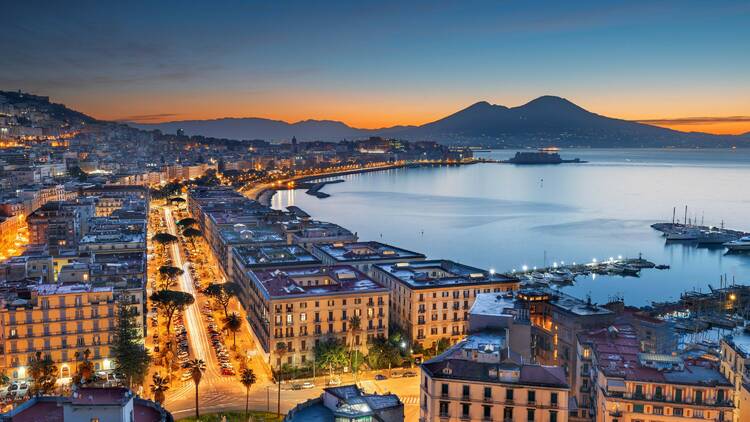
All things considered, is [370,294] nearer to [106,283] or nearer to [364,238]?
[106,283]

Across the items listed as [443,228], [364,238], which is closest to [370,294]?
[364,238]

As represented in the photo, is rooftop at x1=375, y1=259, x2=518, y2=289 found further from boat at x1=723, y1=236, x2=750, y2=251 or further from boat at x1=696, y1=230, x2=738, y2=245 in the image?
boat at x1=696, y1=230, x2=738, y2=245

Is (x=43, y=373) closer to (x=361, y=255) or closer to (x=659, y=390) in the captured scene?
(x=361, y=255)

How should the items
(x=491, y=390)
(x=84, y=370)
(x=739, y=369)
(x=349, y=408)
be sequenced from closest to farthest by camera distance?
(x=349, y=408)
(x=491, y=390)
(x=739, y=369)
(x=84, y=370)

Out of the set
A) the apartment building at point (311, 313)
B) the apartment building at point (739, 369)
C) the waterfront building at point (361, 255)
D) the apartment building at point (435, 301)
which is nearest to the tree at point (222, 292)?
the apartment building at point (311, 313)

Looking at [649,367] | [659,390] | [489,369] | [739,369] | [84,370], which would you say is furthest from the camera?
[84,370]

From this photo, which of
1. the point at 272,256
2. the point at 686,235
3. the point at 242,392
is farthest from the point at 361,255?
the point at 686,235

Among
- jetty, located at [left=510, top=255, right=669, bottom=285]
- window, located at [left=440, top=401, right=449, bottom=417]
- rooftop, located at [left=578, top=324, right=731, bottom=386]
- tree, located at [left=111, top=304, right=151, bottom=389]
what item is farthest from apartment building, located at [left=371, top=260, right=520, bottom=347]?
jetty, located at [left=510, top=255, right=669, bottom=285]
